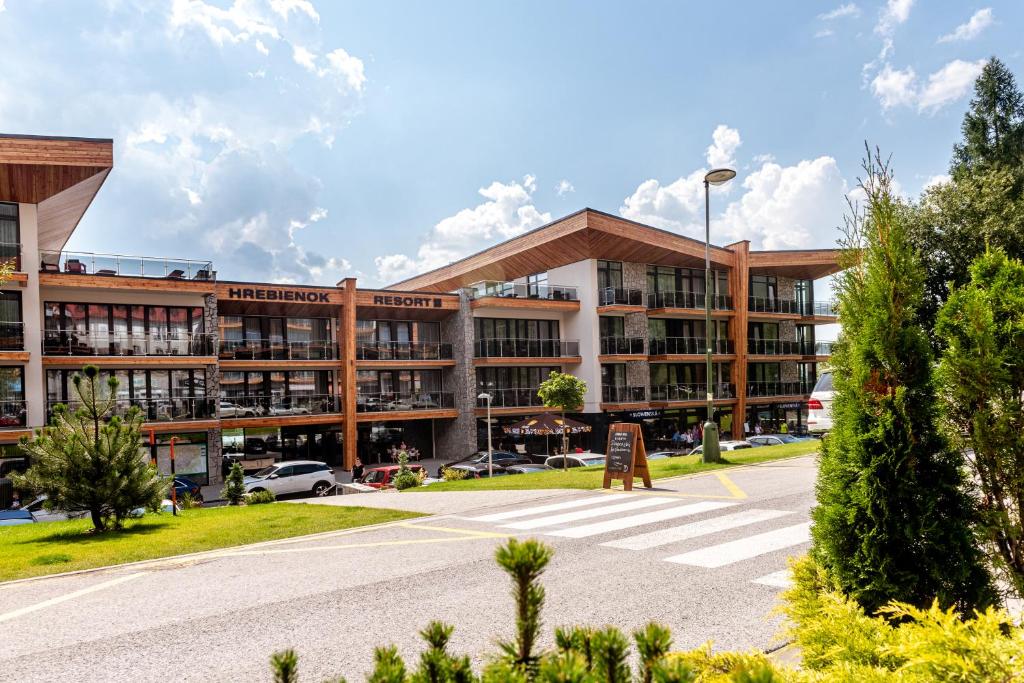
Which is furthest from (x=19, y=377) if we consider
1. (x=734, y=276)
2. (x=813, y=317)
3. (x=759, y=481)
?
(x=813, y=317)

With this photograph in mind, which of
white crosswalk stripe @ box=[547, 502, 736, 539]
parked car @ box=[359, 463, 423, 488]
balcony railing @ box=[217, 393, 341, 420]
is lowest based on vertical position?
parked car @ box=[359, 463, 423, 488]

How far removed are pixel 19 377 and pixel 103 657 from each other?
23.0 meters

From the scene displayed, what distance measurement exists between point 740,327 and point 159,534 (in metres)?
36.6

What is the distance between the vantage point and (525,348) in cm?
3641

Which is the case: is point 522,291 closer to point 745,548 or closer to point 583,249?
point 583,249

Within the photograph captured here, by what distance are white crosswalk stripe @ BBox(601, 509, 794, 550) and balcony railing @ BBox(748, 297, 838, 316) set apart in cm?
3451

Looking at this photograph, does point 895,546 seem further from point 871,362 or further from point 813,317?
point 813,317

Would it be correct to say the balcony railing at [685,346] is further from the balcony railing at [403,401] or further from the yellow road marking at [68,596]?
the yellow road marking at [68,596]

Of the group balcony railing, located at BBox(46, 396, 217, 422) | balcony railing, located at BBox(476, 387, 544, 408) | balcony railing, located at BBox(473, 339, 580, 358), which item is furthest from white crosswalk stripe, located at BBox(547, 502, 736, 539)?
balcony railing, located at BBox(473, 339, 580, 358)

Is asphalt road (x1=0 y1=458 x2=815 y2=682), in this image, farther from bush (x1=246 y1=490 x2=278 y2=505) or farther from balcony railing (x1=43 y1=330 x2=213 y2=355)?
balcony railing (x1=43 y1=330 x2=213 y2=355)

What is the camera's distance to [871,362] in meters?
4.50

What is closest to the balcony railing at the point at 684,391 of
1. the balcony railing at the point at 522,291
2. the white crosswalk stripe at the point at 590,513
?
the balcony railing at the point at 522,291

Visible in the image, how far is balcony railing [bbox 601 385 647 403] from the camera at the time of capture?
3700cm

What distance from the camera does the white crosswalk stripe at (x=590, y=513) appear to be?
37.6 ft
